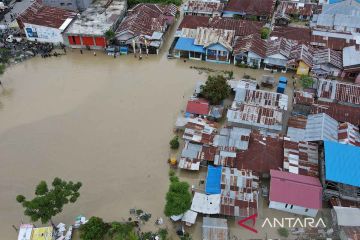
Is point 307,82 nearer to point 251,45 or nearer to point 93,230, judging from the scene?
point 251,45

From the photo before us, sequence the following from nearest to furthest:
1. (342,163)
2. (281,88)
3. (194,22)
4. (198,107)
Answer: (342,163) < (198,107) < (281,88) < (194,22)

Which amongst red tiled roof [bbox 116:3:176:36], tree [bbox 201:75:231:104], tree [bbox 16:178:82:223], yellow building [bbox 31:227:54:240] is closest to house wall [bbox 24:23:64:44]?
red tiled roof [bbox 116:3:176:36]

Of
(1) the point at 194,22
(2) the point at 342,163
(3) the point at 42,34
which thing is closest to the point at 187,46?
(1) the point at 194,22

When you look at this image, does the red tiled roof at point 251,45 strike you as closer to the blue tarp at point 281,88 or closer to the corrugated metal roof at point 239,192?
the blue tarp at point 281,88

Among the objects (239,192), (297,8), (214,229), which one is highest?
(297,8)

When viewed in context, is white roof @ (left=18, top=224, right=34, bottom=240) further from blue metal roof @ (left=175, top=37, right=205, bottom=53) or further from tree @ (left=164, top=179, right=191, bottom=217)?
blue metal roof @ (left=175, top=37, right=205, bottom=53)
